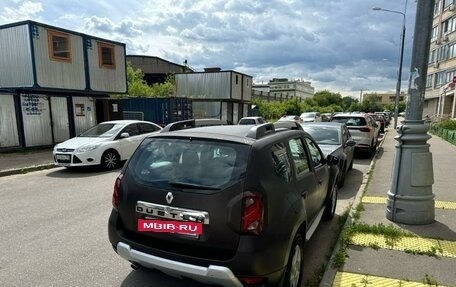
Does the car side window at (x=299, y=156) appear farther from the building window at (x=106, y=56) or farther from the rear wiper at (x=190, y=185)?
the building window at (x=106, y=56)

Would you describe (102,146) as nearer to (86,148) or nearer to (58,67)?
(86,148)

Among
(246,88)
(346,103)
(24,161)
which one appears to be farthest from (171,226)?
(346,103)

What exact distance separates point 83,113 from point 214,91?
16990 mm

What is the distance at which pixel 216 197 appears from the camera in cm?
264

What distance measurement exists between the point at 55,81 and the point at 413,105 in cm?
1414

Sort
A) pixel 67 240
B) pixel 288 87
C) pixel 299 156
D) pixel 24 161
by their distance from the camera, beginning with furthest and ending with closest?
pixel 288 87, pixel 24 161, pixel 67 240, pixel 299 156

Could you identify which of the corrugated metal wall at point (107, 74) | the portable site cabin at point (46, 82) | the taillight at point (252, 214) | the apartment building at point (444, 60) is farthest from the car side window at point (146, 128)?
the apartment building at point (444, 60)

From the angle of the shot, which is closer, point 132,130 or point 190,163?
point 190,163

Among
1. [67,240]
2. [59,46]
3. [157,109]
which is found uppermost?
[59,46]

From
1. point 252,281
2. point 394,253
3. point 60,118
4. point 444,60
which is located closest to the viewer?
point 252,281

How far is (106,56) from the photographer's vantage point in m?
17.2

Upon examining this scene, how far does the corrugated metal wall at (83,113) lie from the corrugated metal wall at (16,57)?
2455 millimetres

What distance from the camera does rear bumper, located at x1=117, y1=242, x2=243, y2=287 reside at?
2490 millimetres

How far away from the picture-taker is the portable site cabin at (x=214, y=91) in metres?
31.5
